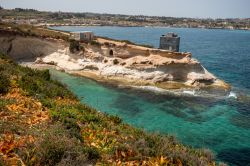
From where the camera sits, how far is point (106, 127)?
41.4 feet

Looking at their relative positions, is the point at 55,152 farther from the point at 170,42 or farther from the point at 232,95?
the point at 170,42

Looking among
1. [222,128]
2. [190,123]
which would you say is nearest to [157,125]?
[190,123]

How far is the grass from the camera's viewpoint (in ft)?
27.3

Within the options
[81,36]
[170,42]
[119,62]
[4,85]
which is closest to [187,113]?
[119,62]

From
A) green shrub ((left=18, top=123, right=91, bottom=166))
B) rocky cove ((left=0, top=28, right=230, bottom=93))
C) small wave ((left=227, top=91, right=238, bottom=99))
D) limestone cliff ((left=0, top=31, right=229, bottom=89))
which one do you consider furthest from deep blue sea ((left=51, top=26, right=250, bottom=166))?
green shrub ((left=18, top=123, right=91, bottom=166))

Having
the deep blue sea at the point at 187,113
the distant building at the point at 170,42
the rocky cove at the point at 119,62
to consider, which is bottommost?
the deep blue sea at the point at 187,113

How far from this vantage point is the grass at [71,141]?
27.3ft

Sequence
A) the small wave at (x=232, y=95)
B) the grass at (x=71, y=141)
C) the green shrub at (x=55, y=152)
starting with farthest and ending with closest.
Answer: the small wave at (x=232, y=95)
the grass at (x=71, y=141)
the green shrub at (x=55, y=152)

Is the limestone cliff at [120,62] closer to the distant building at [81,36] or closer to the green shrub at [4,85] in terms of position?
the distant building at [81,36]

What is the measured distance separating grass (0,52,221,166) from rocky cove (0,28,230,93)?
31126 mm

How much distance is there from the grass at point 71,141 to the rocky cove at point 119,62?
102 feet

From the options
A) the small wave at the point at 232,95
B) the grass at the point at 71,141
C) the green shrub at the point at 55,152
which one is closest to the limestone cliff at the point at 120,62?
Answer: the small wave at the point at 232,95

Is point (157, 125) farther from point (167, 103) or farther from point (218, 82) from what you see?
point (218, 82)

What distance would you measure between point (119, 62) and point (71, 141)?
40.7 metres
